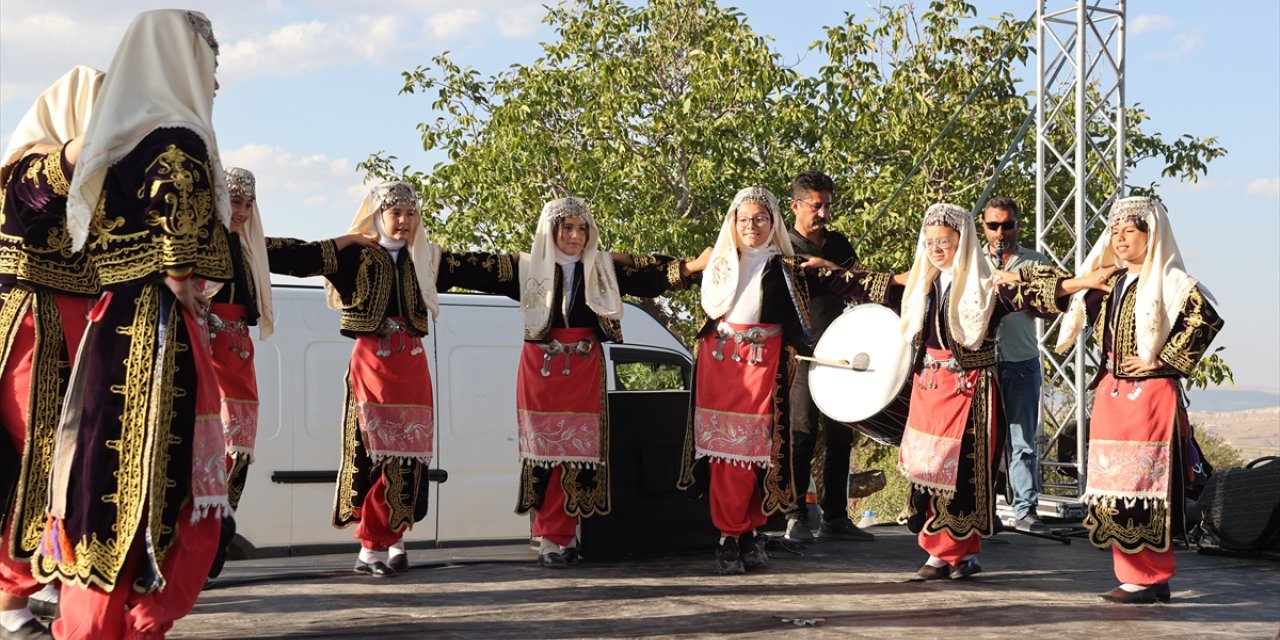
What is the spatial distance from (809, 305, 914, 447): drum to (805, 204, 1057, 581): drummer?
0.39ft

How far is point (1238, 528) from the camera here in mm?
6730

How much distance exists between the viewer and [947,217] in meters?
5.91

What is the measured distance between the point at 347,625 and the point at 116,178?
1748 millimetres

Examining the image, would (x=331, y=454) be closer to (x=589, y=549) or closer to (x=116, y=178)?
(x=589, y=549)

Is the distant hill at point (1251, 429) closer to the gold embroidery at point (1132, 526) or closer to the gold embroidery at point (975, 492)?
the gold embroidery at point (975, 492)

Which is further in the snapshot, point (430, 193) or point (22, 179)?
point (430, 193)

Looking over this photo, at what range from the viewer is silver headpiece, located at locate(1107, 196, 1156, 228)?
540 cm

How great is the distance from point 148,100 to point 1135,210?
374 cm

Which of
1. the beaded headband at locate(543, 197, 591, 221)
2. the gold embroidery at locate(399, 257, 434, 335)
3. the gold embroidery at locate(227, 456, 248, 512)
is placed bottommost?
the gold embroidery at locate(227, 456, 248, 512)

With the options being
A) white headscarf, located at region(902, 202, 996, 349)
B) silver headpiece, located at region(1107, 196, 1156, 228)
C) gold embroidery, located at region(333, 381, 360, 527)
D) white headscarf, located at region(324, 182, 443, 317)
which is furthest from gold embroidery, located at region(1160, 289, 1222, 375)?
gold embroidery, located at region(333, 381, 360, 527)

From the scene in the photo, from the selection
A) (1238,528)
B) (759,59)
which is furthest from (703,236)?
(1238,528)

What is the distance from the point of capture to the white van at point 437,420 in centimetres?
745

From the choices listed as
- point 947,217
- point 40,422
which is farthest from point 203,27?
point 947,217

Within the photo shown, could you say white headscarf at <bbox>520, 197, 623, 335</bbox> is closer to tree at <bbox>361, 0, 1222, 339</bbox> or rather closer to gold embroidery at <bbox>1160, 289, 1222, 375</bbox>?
gold embroidery at <bbox>1160, 289, 1222, 375</bbox>
